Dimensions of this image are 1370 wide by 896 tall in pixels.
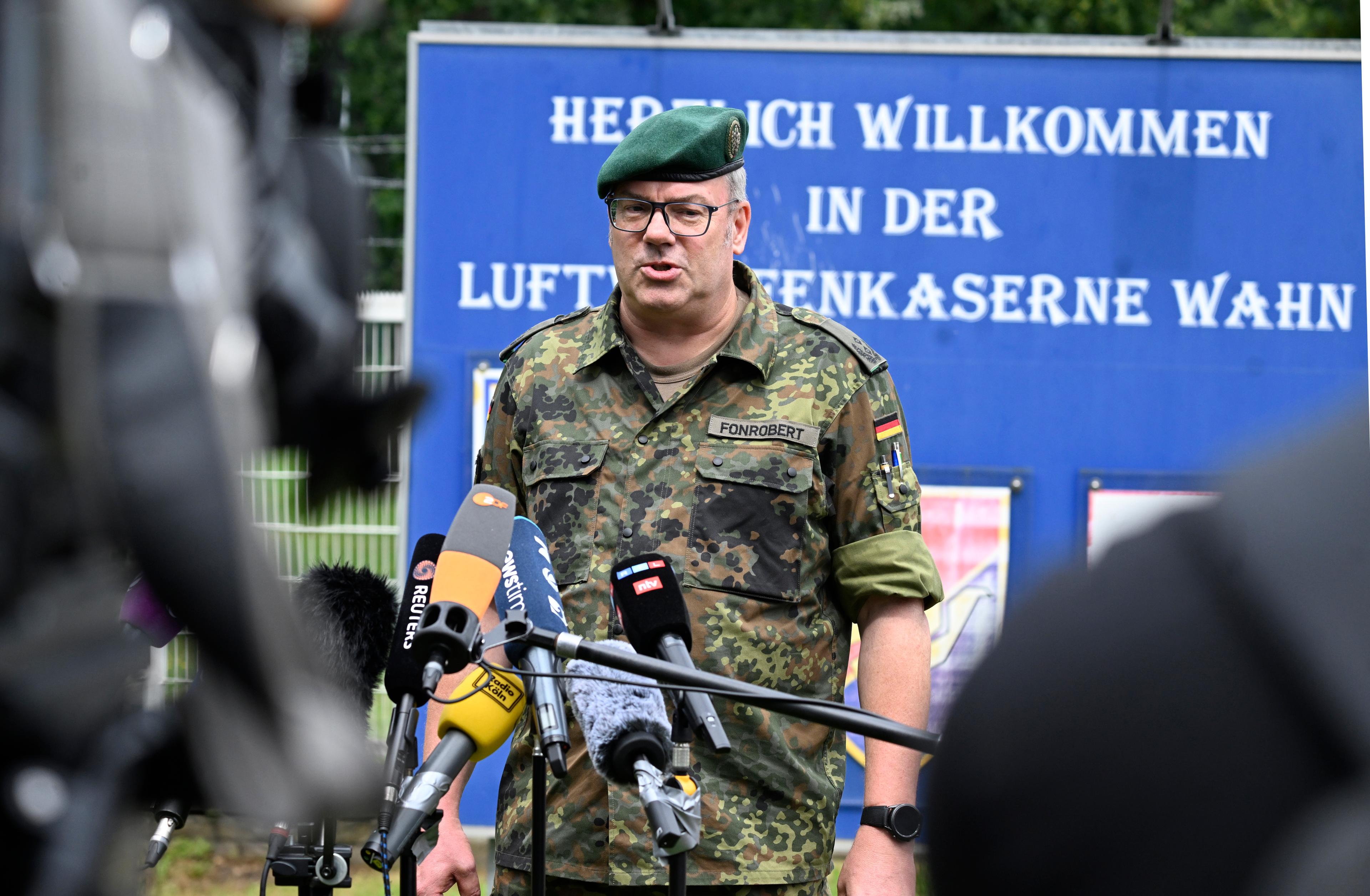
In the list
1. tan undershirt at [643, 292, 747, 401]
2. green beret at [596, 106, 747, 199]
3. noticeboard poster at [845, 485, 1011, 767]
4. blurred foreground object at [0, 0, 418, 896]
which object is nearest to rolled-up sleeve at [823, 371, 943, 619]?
tan undershirt at [643, 292, 747, 401]

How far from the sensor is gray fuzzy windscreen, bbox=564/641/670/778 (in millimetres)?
1667

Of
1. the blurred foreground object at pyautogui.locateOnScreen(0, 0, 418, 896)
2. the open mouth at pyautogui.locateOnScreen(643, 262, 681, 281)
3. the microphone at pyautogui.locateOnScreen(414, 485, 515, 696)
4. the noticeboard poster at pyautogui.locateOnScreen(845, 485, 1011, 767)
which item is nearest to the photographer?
the blurred foreground object at pyautogui.locateOnScreen(0, 0, 418, 896)

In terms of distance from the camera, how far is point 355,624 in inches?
98.6

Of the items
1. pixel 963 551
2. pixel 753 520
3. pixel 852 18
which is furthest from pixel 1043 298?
pixel 852 18

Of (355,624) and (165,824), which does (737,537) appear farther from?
(165,824)

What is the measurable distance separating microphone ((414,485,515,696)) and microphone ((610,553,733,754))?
0.17 meters

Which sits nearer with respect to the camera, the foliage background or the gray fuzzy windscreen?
the gray fuzzy windscreen

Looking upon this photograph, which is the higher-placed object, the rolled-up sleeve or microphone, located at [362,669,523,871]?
the rolled-up sleeve

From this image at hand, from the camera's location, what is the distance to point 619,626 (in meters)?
2.36

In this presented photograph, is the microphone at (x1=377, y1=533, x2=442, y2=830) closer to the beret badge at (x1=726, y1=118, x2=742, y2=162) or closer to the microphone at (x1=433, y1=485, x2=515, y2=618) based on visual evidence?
the microphone at (x1=433, y1=485, x2=515, y2=618)

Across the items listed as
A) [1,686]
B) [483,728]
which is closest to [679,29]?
[483,728]

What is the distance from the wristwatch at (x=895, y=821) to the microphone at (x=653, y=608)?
655 mm

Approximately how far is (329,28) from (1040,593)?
0.81 m

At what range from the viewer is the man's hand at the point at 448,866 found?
2.44m
